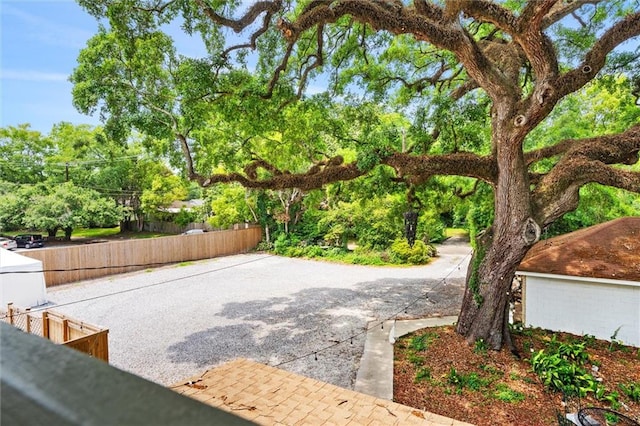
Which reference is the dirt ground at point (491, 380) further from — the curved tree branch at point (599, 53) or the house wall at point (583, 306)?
the curved tree branch at point (599, 53)

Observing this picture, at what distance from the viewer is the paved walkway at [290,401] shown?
3.96 metres

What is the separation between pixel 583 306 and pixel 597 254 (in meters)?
1.30

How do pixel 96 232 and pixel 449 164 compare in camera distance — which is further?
pixel 96 232

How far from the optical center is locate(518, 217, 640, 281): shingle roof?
24.0 ft

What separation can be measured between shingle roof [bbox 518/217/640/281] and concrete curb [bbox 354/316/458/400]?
2.54m

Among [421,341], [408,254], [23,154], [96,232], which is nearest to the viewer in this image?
[421,341]

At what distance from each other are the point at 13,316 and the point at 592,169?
10730mm

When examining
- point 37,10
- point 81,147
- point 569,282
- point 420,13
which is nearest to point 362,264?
point 569,282

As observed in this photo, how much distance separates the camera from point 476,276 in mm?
6711

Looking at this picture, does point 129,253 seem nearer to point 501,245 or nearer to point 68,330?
point 68,330

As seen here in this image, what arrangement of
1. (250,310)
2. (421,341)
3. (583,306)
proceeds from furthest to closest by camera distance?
(250,310) < (583,306) < (421,341)

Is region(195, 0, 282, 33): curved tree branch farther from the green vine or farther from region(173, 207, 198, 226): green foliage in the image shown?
region(173, 207, 198, 226): green foliage

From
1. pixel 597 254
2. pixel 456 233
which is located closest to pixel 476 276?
pixel 597 254

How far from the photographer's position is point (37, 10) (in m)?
3.49
